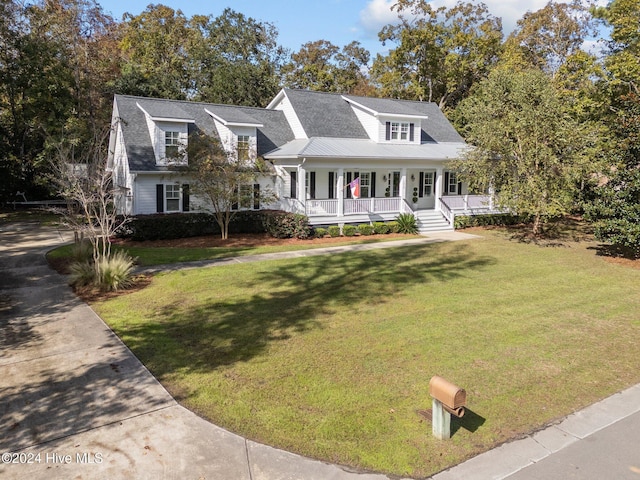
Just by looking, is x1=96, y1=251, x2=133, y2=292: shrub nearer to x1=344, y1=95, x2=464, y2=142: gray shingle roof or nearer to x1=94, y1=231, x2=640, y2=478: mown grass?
x1=94, y1=231, x2=640, y2=478: mown grass

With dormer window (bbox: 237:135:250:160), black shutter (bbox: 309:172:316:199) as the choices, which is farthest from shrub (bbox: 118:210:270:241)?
black shutter (bbox: 309:172:316:199)

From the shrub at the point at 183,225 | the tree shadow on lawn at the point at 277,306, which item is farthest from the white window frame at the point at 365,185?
the tree shadow on lawn at the point at 277,306

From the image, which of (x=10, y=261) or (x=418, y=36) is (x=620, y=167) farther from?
(x=418, y=36)

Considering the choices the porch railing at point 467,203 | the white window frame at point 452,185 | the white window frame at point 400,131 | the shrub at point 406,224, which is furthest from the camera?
the white window frame at point 452,185

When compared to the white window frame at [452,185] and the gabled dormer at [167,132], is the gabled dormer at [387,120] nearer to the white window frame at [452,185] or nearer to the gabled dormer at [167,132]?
the white window frame at [452,185]

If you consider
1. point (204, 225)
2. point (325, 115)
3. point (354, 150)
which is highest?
point (325, 115)

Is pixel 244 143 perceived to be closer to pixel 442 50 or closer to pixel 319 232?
pixel 319 232

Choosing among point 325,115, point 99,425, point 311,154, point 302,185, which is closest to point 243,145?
point 302,185
